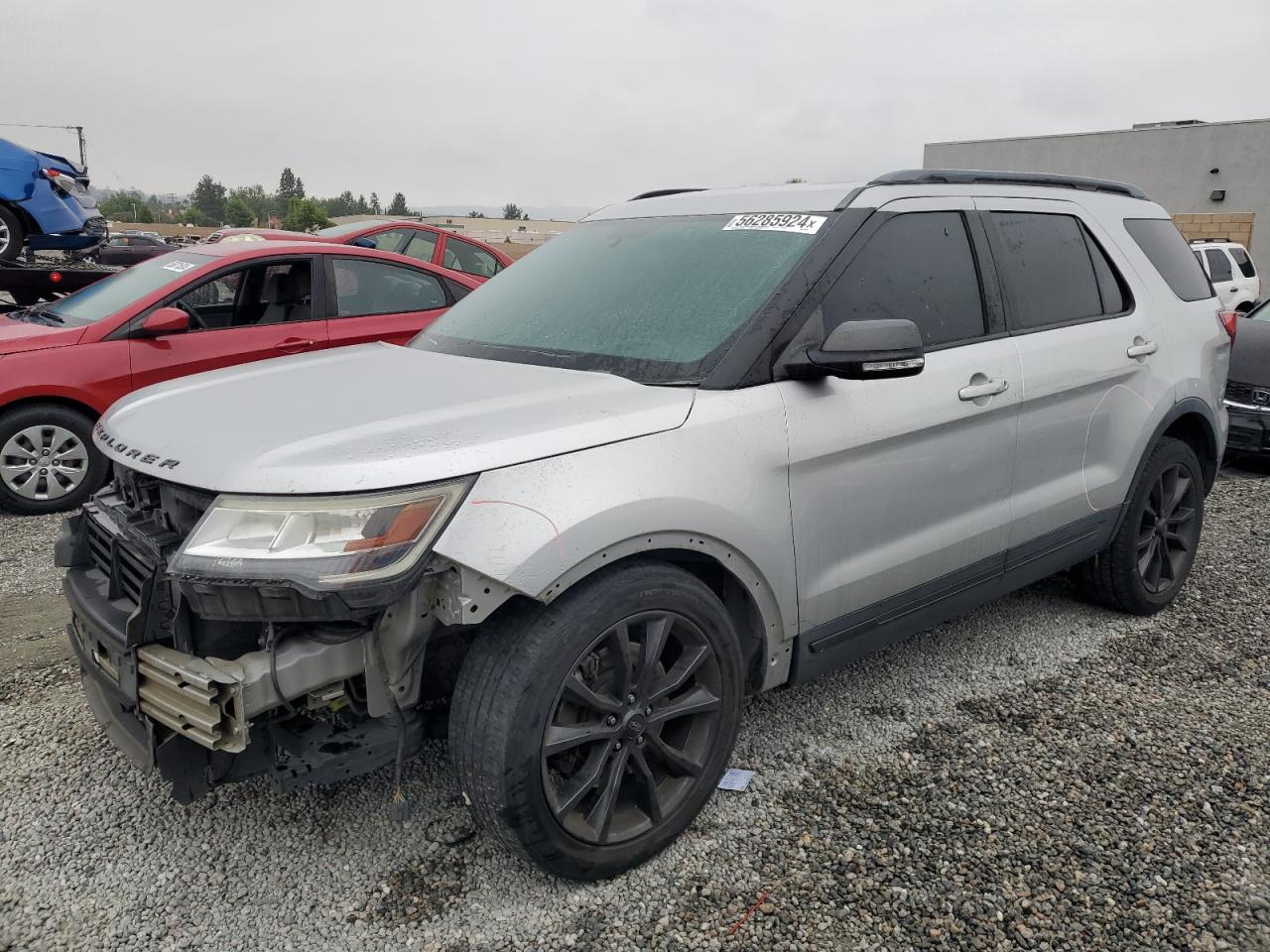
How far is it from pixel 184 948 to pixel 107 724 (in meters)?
0.61

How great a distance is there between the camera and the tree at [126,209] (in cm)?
11194

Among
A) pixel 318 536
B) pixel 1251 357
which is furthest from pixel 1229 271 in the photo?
pixel 318 536

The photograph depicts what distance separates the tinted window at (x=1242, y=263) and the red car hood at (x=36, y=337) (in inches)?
620

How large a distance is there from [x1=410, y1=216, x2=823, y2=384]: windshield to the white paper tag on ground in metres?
1.26

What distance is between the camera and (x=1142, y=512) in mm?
4176

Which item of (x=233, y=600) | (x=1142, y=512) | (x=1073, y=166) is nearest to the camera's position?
(x=233, y=600)

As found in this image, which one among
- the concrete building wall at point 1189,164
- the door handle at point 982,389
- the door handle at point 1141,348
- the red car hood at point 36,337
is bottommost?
the door handle at point 982,389

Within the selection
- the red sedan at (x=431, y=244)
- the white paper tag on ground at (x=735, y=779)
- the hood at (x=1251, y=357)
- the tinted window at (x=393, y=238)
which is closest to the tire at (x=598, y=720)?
the white paper tag on ground at (x=735, y=779)

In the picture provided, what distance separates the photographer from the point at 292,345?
6.24m

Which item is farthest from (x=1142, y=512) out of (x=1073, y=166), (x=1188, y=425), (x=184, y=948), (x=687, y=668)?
(x=1073, y=166)

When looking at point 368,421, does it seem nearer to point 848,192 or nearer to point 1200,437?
point 848,192

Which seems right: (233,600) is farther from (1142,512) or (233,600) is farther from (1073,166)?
(1073,166)

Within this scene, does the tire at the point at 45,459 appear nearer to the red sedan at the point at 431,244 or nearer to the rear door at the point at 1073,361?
the red sedan at the point at 431,244

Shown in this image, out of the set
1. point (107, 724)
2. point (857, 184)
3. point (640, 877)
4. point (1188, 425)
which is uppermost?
point (857, 184)
